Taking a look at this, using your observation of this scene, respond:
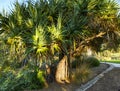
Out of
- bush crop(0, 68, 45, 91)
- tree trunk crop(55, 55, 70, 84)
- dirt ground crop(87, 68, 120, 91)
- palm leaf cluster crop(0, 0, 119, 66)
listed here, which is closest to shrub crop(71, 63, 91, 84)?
tree trunk crop(55, 55, 70, 84)

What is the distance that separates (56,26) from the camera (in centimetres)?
1174

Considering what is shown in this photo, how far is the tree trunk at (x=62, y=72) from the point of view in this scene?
12.5m

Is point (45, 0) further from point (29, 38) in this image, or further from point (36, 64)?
point (36, 64)

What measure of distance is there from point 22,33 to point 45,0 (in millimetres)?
1909

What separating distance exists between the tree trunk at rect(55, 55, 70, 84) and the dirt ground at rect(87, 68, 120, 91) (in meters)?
1.34

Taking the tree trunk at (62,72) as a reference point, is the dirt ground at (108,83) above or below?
below

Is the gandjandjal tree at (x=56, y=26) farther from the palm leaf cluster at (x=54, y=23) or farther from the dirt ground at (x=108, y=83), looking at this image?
the dirt ground at (x=108, y=83)

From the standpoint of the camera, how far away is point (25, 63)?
42.8 feet

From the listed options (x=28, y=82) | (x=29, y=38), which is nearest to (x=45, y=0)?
(x=29, y=38)

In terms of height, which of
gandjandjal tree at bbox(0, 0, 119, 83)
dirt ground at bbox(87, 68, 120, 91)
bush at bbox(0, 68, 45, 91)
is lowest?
dirt ground at bbox(87, 68, 120, 91)

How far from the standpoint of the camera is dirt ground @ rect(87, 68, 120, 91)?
12.1 meters

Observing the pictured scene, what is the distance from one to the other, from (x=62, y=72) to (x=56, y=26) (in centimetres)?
226

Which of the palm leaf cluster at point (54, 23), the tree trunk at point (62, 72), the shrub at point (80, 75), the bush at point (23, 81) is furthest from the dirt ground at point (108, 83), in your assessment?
the bush at point (23, 81)

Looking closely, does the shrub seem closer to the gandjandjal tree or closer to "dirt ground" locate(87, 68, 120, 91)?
the gandjandjal tree
